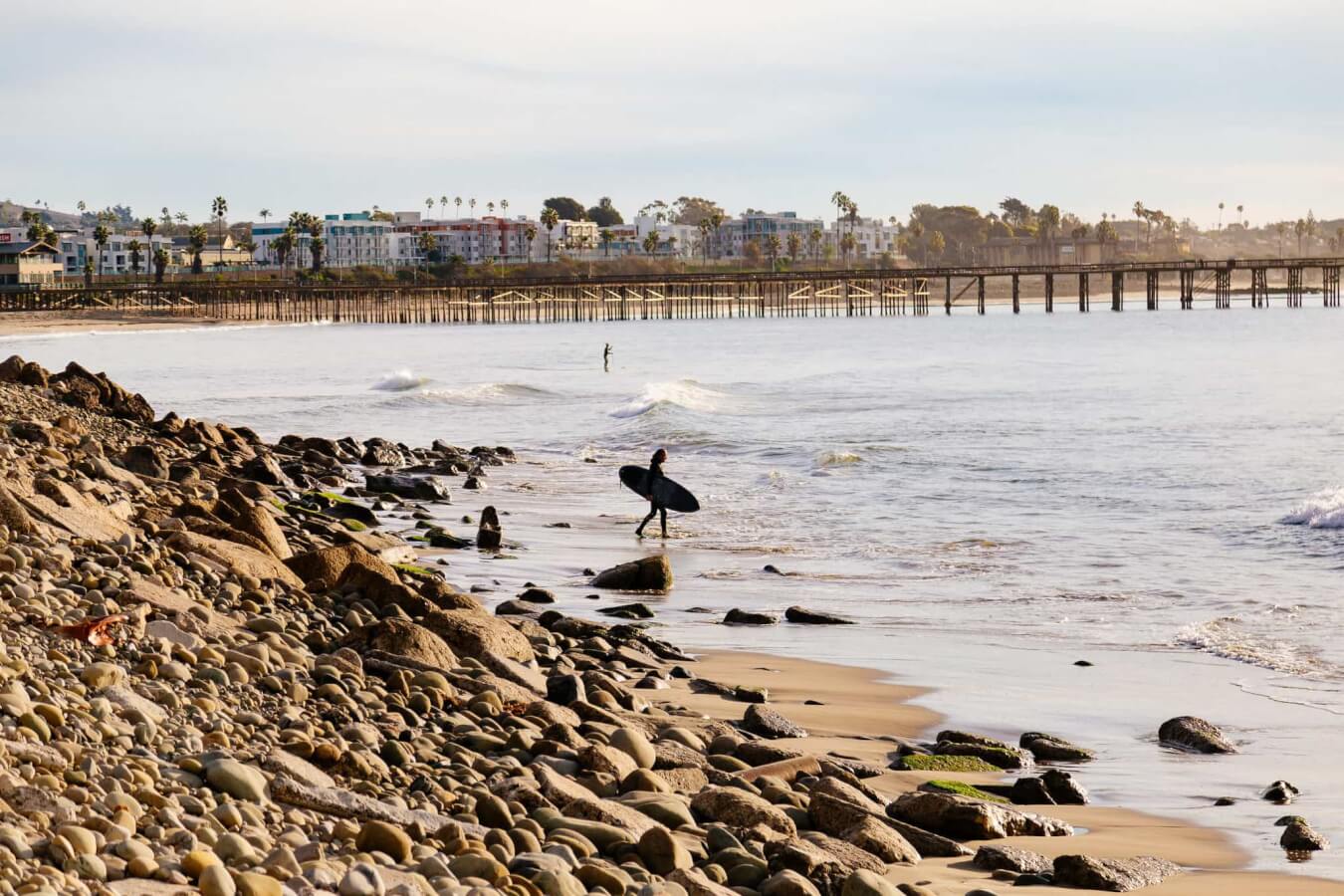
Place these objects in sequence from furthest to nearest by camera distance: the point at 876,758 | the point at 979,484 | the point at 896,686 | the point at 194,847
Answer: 1. the point at 979,484
2. the point at 896,686
3. the point at 876,758
4. the point at 194,847

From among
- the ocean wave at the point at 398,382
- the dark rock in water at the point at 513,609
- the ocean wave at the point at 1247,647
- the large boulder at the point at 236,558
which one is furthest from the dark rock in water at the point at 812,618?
the ocean wave at the point at 398,382

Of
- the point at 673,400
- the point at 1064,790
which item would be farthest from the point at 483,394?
the point at 1064,790

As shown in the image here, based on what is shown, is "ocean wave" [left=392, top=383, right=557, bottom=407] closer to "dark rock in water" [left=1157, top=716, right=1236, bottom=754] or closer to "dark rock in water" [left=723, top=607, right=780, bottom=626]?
"dark rock in water" [left=723, top=607, right=780, bottom=626]

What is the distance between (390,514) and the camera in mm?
17297

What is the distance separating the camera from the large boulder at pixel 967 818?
6262 mm

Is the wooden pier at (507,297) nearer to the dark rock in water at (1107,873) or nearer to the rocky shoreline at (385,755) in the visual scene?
the rocky shoreline at (385,755)

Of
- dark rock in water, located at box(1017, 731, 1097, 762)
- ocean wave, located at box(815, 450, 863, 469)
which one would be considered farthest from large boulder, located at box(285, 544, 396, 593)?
ocean wave, located at box(815, 450, 863, 469)

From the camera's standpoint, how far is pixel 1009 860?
586 centimetres

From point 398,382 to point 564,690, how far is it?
1575 inches

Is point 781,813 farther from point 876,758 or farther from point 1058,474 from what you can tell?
point 1058,474

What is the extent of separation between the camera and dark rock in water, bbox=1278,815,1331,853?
624cm

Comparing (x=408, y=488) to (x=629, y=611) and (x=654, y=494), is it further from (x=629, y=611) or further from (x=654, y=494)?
(x=629, y=611)

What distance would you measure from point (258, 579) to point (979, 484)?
14.7 m

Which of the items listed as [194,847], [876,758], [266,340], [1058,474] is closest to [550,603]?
[876,758]
